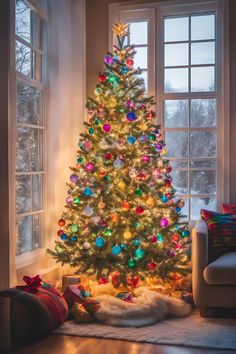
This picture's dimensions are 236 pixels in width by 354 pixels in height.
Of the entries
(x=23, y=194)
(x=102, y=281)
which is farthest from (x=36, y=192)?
(x=102, y=281)

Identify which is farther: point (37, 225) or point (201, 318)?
point (37, 225)

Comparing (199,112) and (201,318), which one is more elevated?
(199,112)

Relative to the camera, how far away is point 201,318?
11.7 feet

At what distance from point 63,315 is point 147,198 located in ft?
3.89

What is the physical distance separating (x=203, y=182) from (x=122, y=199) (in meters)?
1.14

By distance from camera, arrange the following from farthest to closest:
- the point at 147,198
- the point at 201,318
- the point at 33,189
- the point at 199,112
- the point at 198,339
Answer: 1. the point at 199,112
2. the point at 33,189
3. the point at 147,198
4. the point at 201,318
5. the point at 198,339

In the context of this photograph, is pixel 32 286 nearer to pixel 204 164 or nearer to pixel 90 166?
pixel 90 166

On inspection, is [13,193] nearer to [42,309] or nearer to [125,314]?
[42,309]

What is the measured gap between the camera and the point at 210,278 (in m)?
3.50

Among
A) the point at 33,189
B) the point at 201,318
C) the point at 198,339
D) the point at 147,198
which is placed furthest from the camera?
the point at 33,189

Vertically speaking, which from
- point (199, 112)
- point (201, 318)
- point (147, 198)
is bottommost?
point (201, 318)

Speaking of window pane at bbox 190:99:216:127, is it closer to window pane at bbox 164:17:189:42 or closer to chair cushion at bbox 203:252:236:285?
window pane at bbox 164:17:189:42

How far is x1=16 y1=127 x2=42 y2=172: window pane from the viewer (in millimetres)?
4125

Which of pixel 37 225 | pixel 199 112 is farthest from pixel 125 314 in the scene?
pixel 199 112
